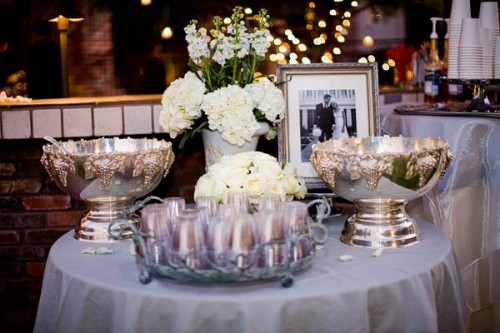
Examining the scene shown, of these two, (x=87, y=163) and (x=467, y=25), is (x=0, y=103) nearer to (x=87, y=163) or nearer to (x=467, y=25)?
(x=87, y=163)

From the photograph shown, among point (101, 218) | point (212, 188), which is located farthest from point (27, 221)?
point (212, 188)

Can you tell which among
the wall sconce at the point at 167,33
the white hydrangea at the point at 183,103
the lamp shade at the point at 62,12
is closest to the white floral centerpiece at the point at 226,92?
the white hydrangea at the point at 183,103

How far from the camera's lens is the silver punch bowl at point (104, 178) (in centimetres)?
171

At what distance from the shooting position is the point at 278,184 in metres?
1.69

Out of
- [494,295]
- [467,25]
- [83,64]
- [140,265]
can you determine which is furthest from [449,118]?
[83,64]

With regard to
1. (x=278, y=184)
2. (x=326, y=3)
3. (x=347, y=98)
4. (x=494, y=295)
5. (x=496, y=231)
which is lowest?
(x=494, y=295)

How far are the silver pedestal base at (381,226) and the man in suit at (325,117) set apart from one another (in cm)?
44

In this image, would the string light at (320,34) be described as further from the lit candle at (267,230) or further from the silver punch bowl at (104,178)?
the lit candle at (267,230)

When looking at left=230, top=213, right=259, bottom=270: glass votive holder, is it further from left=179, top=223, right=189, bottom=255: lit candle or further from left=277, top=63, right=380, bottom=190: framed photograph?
left=277, top=63, right=380, bottom=190: framed photograph

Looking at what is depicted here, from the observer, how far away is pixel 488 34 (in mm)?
2475

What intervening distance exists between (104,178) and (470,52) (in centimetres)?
128

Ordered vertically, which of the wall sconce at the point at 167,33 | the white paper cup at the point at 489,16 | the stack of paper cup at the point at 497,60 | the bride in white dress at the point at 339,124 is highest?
the wall sconce at the point at 167,33

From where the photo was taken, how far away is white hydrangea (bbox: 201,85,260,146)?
1916 millimetres

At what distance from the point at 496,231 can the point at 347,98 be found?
0.61 metres
